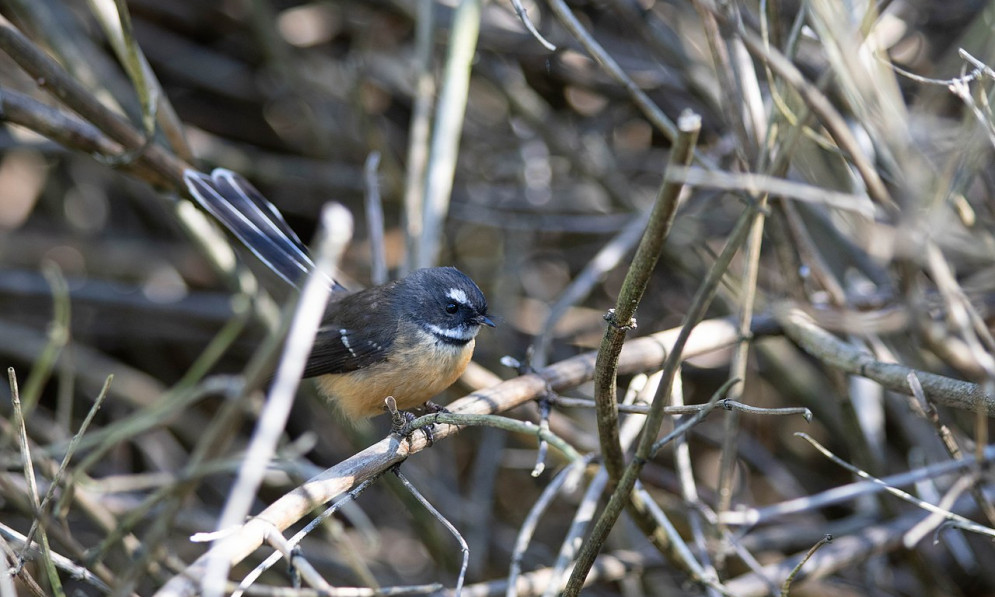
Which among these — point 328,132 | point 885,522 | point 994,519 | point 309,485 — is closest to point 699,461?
point 885,522

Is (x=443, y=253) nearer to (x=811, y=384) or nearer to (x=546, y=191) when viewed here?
(x=546, y=191)

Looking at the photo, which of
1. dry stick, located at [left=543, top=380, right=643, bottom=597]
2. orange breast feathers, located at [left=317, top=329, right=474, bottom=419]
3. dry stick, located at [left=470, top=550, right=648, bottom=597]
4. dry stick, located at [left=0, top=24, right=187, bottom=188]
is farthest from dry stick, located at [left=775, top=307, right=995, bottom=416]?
dry stick, located at [left=0, top=24, right=187, bottom=188]

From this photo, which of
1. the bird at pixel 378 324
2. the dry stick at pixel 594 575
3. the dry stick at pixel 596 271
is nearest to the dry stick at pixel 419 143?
the bird at pixel 378 324

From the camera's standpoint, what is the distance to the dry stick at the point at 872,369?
8.24 ft

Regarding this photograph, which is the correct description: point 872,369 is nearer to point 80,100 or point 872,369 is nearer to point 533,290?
point 533,290

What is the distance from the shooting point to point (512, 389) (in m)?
2.90

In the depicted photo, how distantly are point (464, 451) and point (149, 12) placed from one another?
361 centimetres

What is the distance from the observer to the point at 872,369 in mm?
2910

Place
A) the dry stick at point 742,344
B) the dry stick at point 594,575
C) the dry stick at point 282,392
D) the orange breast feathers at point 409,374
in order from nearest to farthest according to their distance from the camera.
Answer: the dry stick at point 282,392 < the dry stick at point 742,344 < the dry stick at point 594,575 < the orange breast feathers at point 409,374

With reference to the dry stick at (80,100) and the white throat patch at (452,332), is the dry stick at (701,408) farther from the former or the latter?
the dry stick at (80,100)

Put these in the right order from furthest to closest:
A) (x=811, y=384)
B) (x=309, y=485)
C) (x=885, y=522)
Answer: (x=811, y=384), (x=885, y=522), (x=309, y=485)

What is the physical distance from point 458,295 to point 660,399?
1.79 meters

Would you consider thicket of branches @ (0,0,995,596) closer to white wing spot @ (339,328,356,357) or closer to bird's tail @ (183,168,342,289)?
bird's tail @ (183,168,342,289)

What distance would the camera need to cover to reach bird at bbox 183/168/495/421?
367cm
